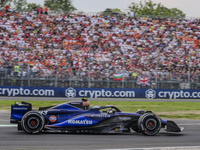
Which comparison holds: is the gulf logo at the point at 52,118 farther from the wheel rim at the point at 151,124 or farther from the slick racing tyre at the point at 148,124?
the wheel rim at the point at 151,124

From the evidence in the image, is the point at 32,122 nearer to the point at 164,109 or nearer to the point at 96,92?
the point at 164,109

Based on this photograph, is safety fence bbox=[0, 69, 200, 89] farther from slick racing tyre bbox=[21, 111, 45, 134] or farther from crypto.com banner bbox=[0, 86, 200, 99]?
slick racing tyre bbox=[21, 111, 45, 134]

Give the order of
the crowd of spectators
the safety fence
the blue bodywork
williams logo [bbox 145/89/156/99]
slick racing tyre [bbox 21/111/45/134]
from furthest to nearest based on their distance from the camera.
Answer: williams logo [bbox 145/89/156/99] < the crowd of spectators < the safety fence < the blue bodywork < slick racing tyre [bbox 21/111/45/134]

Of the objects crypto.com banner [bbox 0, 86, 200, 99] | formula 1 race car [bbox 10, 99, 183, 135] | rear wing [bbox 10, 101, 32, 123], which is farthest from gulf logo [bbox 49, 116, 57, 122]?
crypto.com banner [bbox 0, 86, 200, 99]

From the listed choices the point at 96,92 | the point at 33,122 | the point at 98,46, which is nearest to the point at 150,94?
the point at 96,92

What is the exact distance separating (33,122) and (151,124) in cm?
299

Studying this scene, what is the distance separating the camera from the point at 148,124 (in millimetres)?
8250

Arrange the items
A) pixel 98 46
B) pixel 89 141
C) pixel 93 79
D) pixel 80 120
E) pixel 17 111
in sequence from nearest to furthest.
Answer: pixel 89 141 → pixel 80 120 → pixel 17 111 → pixel 93 79 → pixel 98 46

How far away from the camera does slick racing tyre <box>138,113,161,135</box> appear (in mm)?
8195

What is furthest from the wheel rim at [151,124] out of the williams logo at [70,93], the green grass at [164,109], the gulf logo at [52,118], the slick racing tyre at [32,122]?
the williams logo at [70,93]

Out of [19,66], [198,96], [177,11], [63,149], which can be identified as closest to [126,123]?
[63,149]

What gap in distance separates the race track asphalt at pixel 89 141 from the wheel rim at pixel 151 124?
0.81ft

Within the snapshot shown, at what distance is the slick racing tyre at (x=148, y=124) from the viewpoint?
820cm

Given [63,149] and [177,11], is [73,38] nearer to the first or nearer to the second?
[63,149]
